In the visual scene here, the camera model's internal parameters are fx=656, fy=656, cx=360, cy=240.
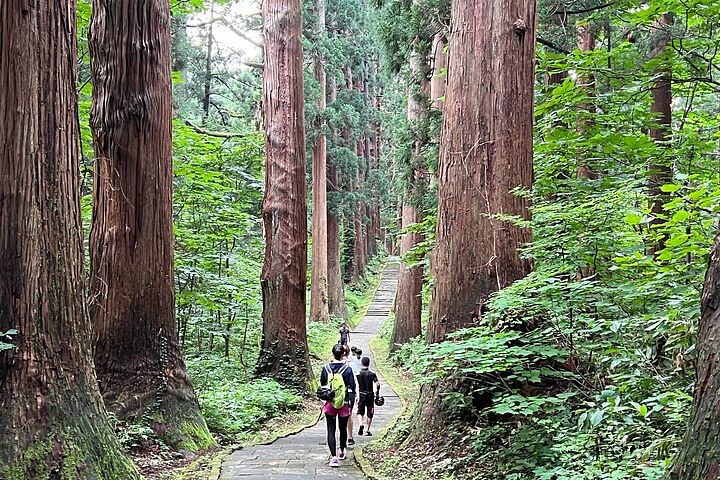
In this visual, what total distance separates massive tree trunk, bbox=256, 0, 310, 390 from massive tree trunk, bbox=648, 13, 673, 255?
6360 millimetres

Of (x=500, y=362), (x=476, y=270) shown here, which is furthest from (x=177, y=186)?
(x=500, y=362)

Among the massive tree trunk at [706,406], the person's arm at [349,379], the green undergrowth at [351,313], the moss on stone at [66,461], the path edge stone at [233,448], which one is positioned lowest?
the green undergrowth at [351,313]

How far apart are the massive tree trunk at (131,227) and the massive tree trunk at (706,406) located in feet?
19.2

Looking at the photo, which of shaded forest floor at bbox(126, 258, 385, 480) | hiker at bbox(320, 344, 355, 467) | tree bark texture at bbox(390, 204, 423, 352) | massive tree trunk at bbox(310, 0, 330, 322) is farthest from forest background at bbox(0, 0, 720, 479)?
massive tree trunk at bbox(310, 0, 330, 322)

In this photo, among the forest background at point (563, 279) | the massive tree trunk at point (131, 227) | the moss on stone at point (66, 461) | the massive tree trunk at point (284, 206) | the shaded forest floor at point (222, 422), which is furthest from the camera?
the massive tree trunk at point (284, 206)

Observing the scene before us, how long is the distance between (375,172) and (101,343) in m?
32.6

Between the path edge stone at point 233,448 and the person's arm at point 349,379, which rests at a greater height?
the person's arm at point 349,379

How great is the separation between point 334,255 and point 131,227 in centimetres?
2174

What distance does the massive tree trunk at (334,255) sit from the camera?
28344 millimetres

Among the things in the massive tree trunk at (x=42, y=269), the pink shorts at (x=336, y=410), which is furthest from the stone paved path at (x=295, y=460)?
the massive tree trunk at (x=42, y=269)

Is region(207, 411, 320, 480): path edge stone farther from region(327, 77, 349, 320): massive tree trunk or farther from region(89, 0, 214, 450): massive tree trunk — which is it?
region(327, 77, 349, 320): massive tree trunk

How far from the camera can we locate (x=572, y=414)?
203 inches

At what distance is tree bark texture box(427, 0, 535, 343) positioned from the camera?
6.61 m

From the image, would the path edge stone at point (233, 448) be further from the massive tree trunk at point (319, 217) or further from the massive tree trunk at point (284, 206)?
the massive tree trunk at point (319, 217)
